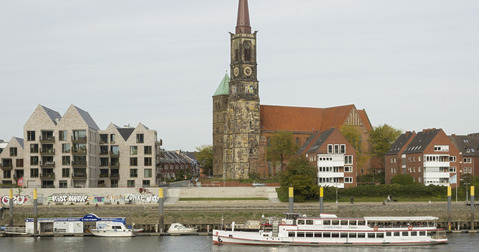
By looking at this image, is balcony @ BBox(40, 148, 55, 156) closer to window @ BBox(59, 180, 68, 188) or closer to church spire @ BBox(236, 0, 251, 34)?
window @ BBox(59, 180, 68, 188)

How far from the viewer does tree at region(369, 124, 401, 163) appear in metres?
160

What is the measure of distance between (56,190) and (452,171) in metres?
63.4

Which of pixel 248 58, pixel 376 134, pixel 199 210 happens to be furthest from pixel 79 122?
pixel 376 134

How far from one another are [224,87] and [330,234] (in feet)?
319

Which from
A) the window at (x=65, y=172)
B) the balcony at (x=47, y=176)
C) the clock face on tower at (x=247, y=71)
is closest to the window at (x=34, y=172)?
the balcony at (x=47, y=176)

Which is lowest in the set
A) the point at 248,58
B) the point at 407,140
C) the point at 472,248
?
the point at 472,248

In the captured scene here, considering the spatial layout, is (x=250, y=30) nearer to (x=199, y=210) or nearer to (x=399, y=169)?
(x=399, y=169)

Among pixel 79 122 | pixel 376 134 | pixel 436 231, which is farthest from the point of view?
pixel 376 134

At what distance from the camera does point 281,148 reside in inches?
6339

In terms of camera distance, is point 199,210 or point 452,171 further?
point 452,171

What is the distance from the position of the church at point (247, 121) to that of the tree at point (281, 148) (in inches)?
118

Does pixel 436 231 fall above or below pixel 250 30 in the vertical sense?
below

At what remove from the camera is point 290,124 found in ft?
563

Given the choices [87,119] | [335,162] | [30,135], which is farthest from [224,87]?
[30,135]
